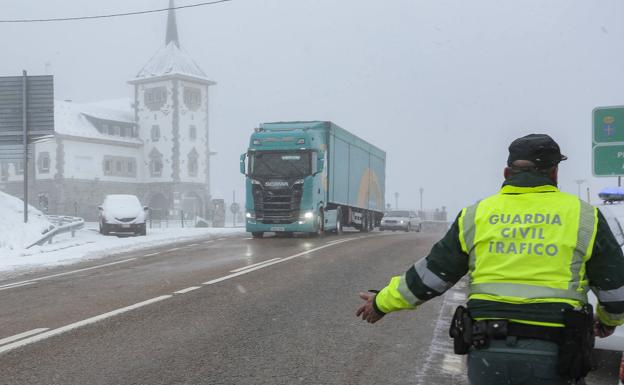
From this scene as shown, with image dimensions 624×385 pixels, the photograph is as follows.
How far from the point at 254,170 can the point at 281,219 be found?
180 centimetres

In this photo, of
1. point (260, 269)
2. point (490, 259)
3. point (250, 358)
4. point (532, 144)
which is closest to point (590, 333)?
point (490, 259)

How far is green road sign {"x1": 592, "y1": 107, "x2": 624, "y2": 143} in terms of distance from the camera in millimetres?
14391

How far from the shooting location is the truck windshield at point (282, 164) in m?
20.8

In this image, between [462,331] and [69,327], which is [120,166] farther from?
[462,331]

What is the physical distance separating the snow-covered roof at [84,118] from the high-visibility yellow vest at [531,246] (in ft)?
227

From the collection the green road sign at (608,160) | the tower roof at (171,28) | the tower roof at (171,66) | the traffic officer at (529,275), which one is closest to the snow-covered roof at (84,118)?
the tower roof at (171,66)

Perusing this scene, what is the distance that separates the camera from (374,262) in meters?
13.7

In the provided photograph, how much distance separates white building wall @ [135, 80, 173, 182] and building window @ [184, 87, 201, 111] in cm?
179

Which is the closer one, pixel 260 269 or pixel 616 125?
pixel 260 269

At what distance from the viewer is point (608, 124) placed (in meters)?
14.6

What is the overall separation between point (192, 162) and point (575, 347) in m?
74.2

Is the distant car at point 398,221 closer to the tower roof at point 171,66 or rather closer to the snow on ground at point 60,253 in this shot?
the snow on ground at point 60,253

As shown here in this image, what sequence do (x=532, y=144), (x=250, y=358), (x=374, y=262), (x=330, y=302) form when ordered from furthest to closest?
(x=374, y=262) → (x=330, y=302) → (x=250, y=358) → (x=532, y=144)

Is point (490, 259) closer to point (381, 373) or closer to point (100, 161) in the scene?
point (381, 373)
